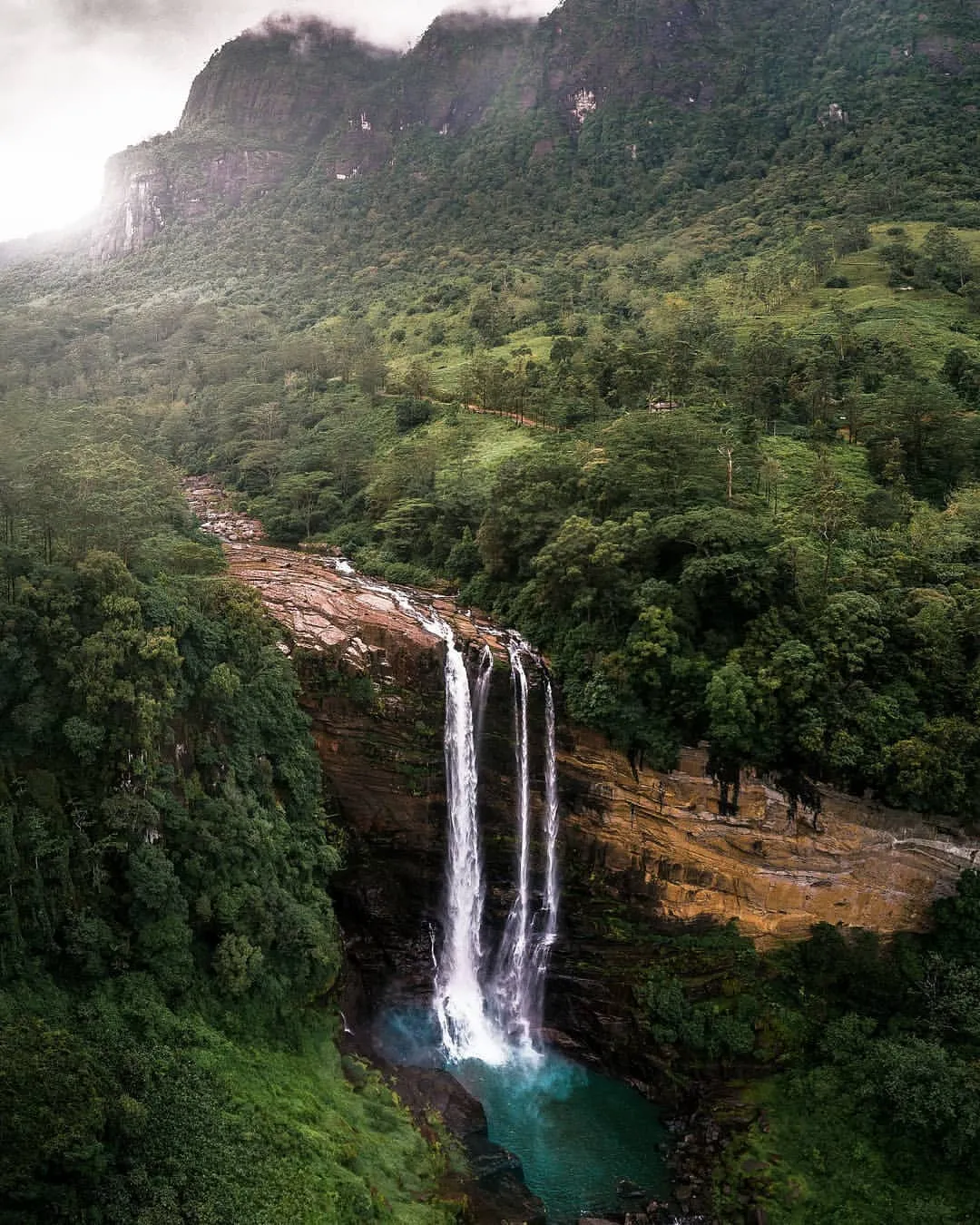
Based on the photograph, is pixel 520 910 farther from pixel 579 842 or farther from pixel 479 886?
pixel 579 842

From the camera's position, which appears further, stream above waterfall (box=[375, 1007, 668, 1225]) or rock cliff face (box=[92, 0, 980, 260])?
rock cliff face (box=[92, 0, 980, 260])

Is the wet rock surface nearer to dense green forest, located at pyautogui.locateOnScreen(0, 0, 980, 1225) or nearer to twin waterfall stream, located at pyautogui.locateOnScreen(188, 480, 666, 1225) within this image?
twin waterfall stream, located at pyautogui.locateOnScreen(188, 480, 666, 1225)

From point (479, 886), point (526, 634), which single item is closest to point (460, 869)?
point (479, 886)

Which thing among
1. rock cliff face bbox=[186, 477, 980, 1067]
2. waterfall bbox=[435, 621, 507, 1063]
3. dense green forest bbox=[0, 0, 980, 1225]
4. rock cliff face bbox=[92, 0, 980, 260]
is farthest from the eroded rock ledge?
rock cliff face bbox=[92, 0, 980, 260]

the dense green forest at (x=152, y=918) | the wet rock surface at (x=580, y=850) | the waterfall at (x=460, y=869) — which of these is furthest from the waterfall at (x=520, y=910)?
the dense green forest at (x=152, y=918)

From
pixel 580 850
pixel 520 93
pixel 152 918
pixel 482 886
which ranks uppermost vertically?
pixel 520 93

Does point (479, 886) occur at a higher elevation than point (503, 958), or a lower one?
higher

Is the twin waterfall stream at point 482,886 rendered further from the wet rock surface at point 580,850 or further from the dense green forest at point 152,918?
the dense green forest at point 152,918
